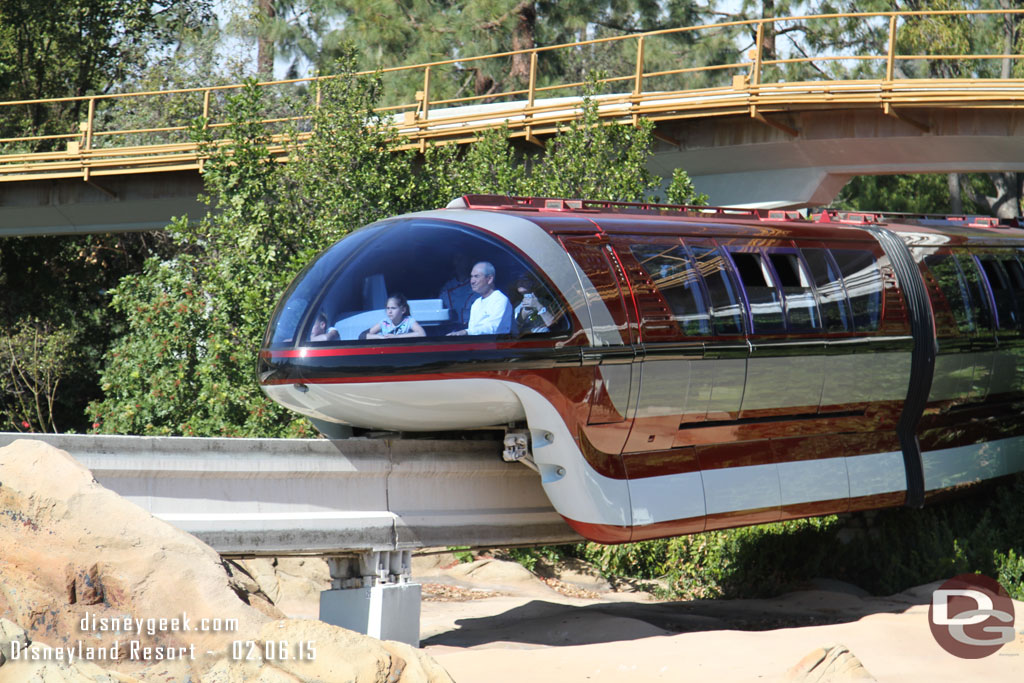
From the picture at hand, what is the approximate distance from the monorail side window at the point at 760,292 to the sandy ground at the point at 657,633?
2.61 meters

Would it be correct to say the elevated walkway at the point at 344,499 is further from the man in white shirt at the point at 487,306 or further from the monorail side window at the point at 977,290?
the monorail side window at the point at 977,290

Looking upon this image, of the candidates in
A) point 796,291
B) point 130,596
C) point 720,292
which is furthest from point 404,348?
point 796,291

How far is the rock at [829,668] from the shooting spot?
6996mm

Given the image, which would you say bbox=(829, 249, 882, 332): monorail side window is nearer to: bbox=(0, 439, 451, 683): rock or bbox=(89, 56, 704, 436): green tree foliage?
bbox=(89, 56, 704, 436): green tree foliage

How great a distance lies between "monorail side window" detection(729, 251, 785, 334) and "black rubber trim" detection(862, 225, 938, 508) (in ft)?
6.33

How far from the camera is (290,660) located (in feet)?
18.7

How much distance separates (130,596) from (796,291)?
651 cm

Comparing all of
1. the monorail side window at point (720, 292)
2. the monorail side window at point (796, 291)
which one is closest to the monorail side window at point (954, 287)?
the monorail side window at point (796, 291)

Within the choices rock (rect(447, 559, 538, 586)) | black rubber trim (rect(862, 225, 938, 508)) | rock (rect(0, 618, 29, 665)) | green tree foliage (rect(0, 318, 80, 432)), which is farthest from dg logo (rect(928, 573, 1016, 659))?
green tree foliage (rect(0, 318, 80, 432))

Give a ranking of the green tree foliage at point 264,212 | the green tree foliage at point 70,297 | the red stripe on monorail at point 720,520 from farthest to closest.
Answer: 1. the green tree foliage at point 70,297
2. the green tree foliage at point 264,212
3. the red stripe on monorail at point 720,520

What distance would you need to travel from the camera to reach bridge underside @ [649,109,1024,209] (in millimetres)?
16703

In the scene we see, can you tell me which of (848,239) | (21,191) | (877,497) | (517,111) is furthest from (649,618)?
(21,191)

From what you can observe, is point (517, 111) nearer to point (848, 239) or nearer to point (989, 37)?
point (848, 239)

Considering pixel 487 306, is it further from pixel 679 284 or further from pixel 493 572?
pixel 493 572
